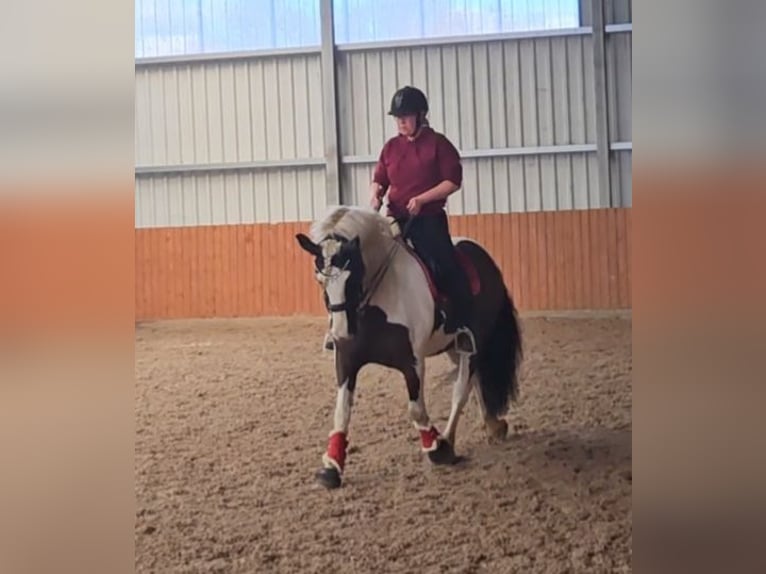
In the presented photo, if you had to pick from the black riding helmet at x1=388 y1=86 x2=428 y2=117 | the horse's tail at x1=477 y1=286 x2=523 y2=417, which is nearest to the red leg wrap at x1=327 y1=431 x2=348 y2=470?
the horse's tail at x1=477 y1=286 x2=523 y2=417

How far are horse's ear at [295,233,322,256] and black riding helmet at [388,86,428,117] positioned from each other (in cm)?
22

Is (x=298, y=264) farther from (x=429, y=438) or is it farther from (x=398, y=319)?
(x=429, y=438)

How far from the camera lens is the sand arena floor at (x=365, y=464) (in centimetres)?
112

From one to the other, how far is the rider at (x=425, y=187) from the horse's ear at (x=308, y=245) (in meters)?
0.10

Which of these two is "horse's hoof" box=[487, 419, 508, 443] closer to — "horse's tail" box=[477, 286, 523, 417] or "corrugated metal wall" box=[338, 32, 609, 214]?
"horse's tail" box=[477, 286, 523, 417]

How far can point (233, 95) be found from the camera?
4.11 ft

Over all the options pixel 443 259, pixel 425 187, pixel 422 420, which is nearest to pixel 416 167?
pixel 425 187

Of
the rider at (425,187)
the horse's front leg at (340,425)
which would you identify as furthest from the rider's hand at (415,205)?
the horse's front leg at (340,425)

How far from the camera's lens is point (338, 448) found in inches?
46.8

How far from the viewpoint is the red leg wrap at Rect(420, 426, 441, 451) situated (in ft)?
3.85
